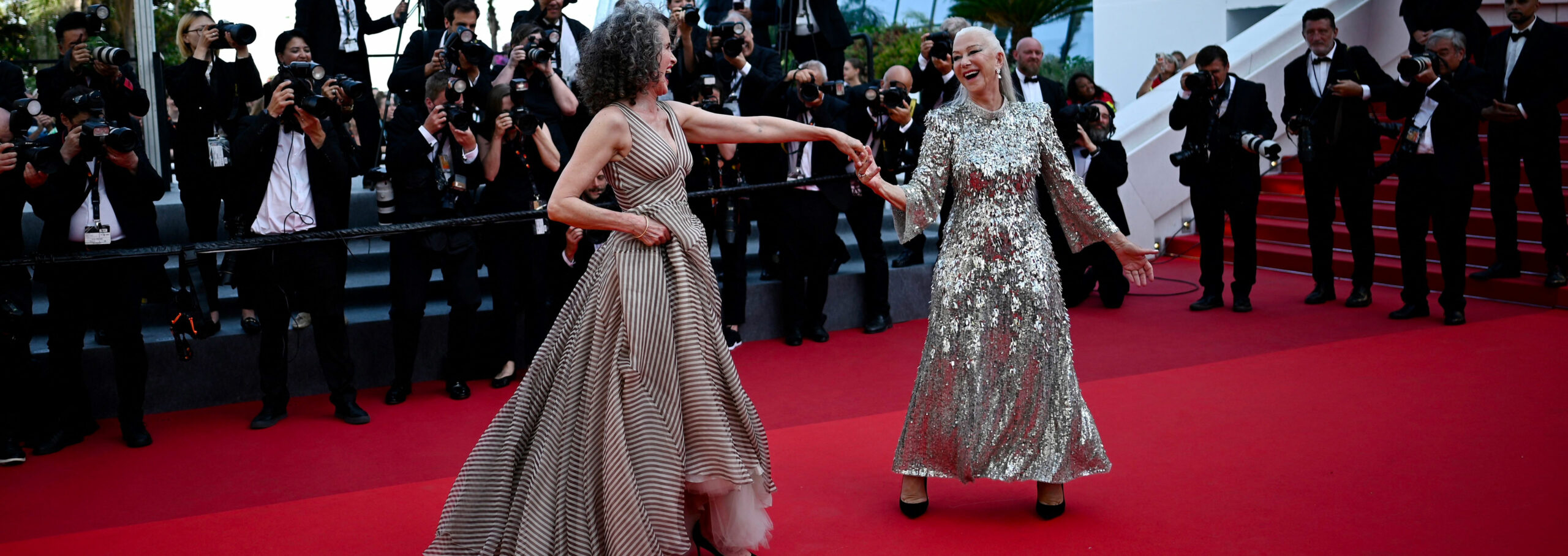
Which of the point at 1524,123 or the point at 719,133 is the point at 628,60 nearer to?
the point at 719,133

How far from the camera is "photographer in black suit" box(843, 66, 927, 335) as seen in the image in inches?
281

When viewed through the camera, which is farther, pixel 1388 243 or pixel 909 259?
pixel 1388 243

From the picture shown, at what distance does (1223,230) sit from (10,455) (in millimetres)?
6683

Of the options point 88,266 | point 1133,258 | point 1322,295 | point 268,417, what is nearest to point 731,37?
point 268,417

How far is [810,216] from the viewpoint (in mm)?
6988

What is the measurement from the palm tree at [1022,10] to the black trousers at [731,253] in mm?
14633

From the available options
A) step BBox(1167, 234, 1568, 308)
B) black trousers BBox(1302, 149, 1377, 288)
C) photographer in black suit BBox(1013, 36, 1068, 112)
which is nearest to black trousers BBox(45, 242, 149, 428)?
photographer in black suit BBox(1013, 36, 1068, 112)

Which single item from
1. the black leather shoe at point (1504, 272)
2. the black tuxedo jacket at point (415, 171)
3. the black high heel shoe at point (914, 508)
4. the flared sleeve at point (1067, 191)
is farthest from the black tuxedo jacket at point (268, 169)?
the black leather shoe at point (1504, 272)

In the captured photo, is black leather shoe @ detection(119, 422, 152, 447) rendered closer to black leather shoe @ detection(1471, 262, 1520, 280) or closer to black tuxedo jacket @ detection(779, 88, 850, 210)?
black tuxedo jacket @ detection(779, 88, 850, 210)

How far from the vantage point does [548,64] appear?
20.9 ft

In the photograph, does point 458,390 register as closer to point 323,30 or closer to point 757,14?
point 323,30

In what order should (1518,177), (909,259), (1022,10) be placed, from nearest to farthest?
(1518,177) < (909,259) < (1022,10)

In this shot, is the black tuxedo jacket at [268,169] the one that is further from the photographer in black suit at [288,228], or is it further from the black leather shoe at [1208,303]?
the black leather shoe at [1208,303]

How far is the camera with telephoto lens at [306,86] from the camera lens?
5.39 m
